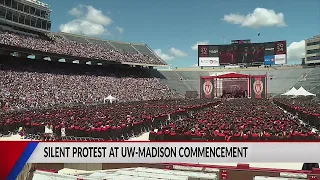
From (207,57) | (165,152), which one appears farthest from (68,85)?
(165,152)

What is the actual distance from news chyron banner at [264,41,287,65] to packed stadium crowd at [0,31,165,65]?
84.1ft

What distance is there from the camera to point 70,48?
2324 inches

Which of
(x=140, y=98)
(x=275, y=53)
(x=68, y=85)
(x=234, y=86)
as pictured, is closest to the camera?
(x=68, y=85)

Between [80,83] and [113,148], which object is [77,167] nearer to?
[113,148]

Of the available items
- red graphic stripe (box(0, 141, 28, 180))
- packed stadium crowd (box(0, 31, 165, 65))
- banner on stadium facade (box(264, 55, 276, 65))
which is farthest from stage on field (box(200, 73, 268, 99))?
red graphic stripe (box(0, 141, 28, 180))

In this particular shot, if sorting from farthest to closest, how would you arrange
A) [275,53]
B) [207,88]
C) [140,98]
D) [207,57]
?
[207,57] → [275,53] → [207,88] → [140,98]

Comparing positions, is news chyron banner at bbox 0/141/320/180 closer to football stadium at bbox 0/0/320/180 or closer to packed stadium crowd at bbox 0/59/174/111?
football stadium at bbox 0/0/320/180

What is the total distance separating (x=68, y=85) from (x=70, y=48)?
1171cm

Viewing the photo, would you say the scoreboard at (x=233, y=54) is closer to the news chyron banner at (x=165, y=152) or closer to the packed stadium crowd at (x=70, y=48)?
the packed stadium crowd at (x=70, y=48)

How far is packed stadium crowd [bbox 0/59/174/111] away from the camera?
39.2 metres

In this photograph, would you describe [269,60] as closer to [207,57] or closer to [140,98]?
[207,57]

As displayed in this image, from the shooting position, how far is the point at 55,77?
50562 mm

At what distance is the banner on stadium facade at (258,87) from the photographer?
196 feet

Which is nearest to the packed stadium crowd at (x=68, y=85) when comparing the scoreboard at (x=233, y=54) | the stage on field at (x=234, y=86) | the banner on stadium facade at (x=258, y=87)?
the stage on field at (x=234, y=86)
